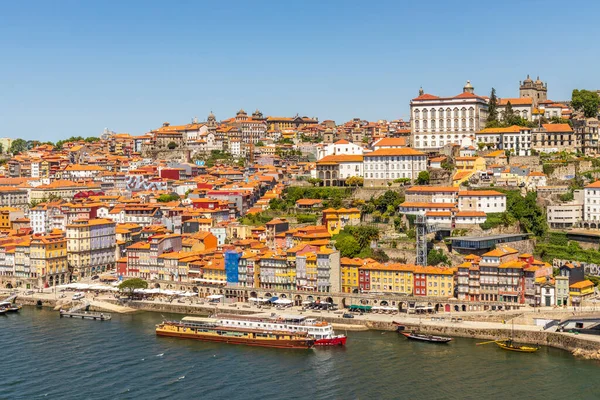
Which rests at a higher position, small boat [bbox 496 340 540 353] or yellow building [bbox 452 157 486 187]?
yellow building [bbox 452 157 486 187]

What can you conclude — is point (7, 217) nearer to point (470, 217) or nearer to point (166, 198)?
point (166, 198)

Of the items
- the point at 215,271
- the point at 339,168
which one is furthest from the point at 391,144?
the point at 215,271

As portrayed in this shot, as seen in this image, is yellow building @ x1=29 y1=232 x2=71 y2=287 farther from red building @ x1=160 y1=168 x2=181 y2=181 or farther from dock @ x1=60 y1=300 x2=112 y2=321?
red building @ x1=160 y1=168 x2=181 y2=181

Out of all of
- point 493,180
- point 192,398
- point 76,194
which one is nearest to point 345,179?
point 493,180

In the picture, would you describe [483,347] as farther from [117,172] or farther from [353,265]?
[117,172]

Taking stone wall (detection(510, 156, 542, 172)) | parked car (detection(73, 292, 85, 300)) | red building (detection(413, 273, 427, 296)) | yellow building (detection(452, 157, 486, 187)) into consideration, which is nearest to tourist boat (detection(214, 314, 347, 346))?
red building (detection(413, 273, 427, 296))

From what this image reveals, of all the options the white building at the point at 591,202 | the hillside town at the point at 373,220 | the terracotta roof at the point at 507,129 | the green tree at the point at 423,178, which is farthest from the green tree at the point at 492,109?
the white building at the point at 591,202
